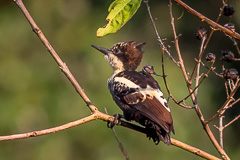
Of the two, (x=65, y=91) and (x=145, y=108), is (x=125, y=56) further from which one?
(x=65, y=91)

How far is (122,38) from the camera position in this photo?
9.91 m

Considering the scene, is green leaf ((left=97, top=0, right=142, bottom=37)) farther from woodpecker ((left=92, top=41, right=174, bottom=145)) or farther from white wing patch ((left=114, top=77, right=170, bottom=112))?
A: white wing patch ((left=114, top=77, right=170, bottom=112))

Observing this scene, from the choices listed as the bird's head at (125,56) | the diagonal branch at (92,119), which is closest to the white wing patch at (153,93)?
the diagonal branch at (92,119)

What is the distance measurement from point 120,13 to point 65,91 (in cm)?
595

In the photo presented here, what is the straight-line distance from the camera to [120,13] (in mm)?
2646

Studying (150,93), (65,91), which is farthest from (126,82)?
(65,91)

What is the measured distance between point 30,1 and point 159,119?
681cm

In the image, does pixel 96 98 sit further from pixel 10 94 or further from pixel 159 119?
pixel 159 119

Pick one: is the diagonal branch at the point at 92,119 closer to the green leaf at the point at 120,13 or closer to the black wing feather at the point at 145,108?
the black wing feather at the point at 145,108

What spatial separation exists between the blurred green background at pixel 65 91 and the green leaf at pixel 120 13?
4920 millimetres

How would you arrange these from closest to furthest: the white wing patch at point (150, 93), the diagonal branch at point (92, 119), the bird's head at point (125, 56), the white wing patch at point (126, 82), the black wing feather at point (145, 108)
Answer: the diagonal branch at point (92, 119) < the black wing feather at point (145, 108) < the white wing patch at point (150, 93) < the white wing patch at point (126, 82) < the bird's head at point (125, 56)

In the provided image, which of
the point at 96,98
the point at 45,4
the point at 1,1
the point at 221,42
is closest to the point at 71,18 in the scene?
the point at 45,4

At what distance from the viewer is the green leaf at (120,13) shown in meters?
2.60

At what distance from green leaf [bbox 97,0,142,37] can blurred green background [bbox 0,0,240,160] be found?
16.1 feet
